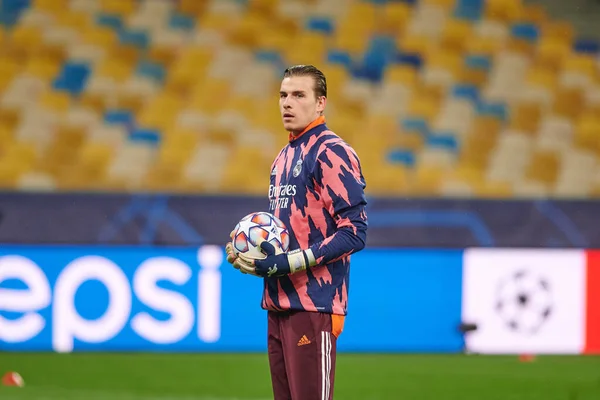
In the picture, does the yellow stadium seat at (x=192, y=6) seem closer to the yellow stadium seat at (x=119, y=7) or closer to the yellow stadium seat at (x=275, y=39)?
the yellow stadium seat at (x=119, y=7)

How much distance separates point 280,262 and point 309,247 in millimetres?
126

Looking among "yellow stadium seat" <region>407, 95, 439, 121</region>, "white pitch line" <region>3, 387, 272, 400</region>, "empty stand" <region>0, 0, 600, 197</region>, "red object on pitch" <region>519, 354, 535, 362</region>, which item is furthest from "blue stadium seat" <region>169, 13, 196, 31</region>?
"white pitch line" <region>3, 387, 272, 400</region>

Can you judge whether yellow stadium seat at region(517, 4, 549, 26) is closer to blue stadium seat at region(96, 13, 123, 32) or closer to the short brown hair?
blue stadium seat at region(96, 13, 123, 32)

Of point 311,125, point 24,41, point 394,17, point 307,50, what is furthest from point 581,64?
point 311,125

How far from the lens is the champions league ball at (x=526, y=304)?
818cm

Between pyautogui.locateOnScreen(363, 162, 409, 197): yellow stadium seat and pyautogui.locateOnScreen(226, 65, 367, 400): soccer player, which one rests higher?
pyautogui.locateOnScreen(363, 162, 409, 197): yellow stadium seat

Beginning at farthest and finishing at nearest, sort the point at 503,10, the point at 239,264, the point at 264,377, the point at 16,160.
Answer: the point at 503,10
the point at 16,160
the point at 264,377
the point at 239,264

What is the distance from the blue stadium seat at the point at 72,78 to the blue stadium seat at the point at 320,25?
2477mm

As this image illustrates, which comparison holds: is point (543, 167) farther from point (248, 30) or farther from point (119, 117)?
point (119, 117)

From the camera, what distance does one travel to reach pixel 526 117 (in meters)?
10.2

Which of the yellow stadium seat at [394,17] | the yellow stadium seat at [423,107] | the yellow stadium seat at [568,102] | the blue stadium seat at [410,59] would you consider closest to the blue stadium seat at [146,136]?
the yellow stadium seat at [423,107]

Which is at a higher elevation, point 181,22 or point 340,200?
point 181,22

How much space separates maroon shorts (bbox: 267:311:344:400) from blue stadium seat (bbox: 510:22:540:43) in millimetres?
8303

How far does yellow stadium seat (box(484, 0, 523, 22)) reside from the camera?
10988mm
